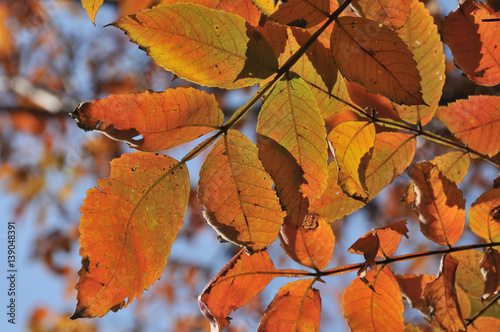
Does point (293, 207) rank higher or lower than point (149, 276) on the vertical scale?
higher

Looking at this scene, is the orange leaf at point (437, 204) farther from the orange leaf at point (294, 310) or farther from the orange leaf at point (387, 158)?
the orange leaf at point (294, 310)

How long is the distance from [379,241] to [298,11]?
357 mm

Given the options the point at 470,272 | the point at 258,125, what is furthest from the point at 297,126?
the point at 470,272

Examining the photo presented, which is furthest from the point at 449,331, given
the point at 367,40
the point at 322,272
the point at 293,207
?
the point at 367,40

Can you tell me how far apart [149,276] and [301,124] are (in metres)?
0.28

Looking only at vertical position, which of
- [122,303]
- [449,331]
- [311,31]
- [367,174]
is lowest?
[122,303]

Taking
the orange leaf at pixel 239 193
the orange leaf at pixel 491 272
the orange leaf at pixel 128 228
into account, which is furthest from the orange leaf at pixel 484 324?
the orange leaf at pixel 128 228

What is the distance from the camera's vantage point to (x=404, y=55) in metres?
0.53

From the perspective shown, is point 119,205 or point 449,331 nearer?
point 119,205

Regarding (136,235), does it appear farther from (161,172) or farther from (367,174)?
(367,174)

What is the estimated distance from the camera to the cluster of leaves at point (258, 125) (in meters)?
0.52

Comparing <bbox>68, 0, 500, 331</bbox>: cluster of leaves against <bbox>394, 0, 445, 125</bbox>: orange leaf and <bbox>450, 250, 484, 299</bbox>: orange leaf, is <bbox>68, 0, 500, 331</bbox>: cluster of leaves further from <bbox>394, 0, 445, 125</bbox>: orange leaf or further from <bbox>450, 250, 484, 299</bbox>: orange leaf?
<bbox>450, 250, 484, 299</bbox>: orange leaf

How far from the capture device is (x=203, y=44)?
0.52 m

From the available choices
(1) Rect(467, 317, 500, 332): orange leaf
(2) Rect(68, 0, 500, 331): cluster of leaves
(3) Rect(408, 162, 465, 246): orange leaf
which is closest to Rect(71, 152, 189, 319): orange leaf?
(2) Rect(68, 0, 500, 331): cluster of leaves
